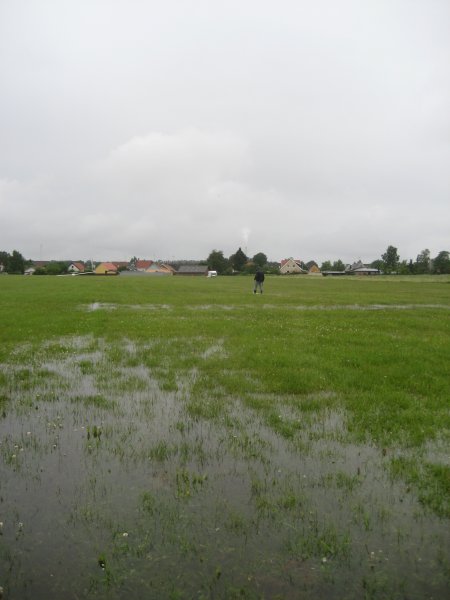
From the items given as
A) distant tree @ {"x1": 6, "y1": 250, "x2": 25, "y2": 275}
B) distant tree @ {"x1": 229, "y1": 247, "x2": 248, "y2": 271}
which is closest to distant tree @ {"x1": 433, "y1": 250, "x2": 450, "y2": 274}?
distant tree @ {"x1": 229, "y1": 247, "x2": 248, "y2": 271}

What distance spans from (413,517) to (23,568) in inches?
185

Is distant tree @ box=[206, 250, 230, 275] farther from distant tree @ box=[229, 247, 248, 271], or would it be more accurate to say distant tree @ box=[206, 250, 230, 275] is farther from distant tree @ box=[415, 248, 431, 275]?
distant tree @ box=[415, 248, 431, 275]

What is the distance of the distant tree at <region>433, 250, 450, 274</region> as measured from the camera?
537 feet

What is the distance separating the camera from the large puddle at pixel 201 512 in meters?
4.41

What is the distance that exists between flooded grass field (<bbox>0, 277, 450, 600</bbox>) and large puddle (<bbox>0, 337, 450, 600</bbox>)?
0.02 metres

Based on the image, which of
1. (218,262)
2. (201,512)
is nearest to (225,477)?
(201,512)

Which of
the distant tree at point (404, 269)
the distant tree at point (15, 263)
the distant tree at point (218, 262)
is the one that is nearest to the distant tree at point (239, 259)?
the distant tree at point (218, 262)

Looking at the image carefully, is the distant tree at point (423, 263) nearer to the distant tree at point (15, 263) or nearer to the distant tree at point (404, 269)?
the distant tree at point (404, 269)

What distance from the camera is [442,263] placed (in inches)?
6713

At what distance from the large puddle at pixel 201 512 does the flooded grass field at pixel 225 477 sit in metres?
0.02

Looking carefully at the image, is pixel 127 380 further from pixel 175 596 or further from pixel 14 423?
pixel 175 596

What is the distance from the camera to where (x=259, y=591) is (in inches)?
169

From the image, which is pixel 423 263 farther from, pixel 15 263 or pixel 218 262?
pixel 15 263

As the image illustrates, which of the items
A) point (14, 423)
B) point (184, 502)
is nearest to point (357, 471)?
point (184, 502)
